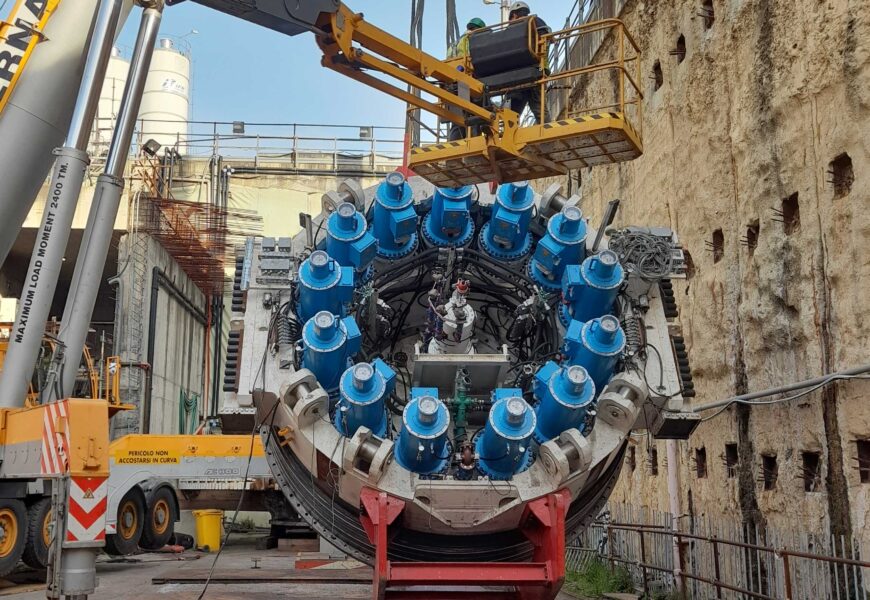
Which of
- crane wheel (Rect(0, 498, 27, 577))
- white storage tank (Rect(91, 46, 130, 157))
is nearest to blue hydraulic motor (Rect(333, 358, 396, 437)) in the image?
crane wheel (Rect(0, 498, 27, 577))

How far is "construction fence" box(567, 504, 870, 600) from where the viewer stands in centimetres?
711

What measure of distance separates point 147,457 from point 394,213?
8685 mm

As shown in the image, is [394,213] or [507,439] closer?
[507,439]

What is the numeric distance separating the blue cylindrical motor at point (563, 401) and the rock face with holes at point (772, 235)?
2440mm

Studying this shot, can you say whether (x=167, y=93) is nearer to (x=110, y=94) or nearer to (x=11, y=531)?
(x=110, y=94)

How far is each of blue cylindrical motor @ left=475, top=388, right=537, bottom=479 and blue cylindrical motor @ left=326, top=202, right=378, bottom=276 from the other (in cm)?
172

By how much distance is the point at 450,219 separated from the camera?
800 cm

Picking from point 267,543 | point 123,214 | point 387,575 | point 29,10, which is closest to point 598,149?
point 387,575

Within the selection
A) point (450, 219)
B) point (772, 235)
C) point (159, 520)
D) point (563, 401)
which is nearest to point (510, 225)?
point (450, 219)

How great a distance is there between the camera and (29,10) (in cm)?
757

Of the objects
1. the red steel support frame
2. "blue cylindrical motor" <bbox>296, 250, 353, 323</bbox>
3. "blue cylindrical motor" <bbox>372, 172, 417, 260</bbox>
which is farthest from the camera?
"blue cylindrical motor" <bbox>372, 172, 417, 260</bbox>

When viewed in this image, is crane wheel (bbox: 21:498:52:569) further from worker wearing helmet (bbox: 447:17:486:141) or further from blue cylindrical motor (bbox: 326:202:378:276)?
worker wearing helmet (bbox: 447:17:486:141)

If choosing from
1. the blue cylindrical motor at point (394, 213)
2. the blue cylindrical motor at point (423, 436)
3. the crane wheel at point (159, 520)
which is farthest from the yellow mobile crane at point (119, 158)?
the crane wheel at point (159, 520)

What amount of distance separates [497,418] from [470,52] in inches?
169
